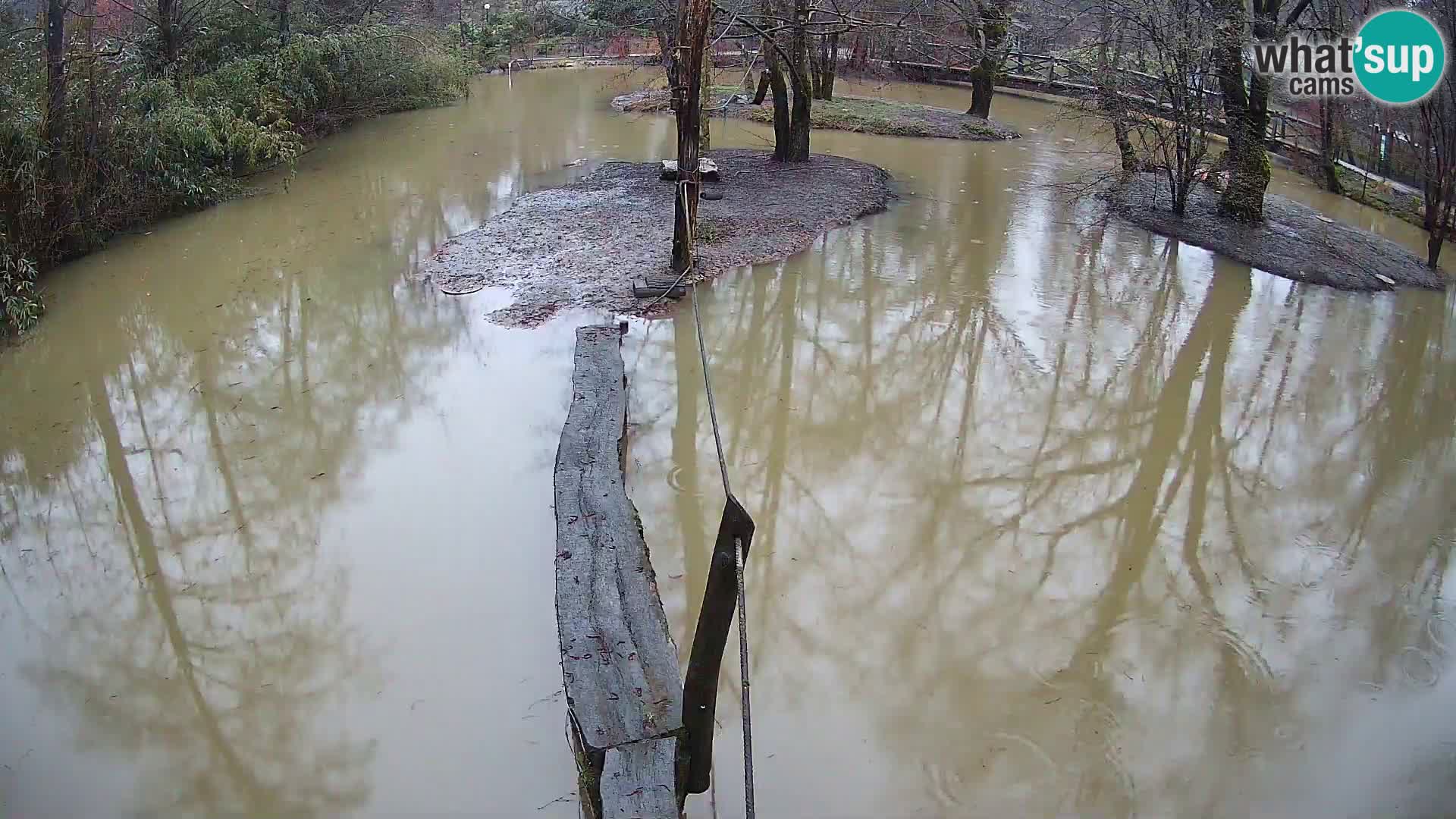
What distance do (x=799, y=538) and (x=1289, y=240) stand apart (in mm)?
7314

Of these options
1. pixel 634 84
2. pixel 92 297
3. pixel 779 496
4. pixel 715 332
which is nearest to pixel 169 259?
pixel 92 297

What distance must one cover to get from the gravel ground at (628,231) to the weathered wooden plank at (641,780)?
5.00 m

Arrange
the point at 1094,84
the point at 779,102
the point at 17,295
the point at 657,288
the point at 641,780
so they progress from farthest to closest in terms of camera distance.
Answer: the point at 779,102 → the point at 1094,84 → the point at 657,288 → the point at 17,295 → the point at 641,780

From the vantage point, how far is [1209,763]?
357cm

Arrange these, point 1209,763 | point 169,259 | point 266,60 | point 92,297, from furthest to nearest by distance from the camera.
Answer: point 266,60 < point 169,259 < point 92,297 < point 1209,763

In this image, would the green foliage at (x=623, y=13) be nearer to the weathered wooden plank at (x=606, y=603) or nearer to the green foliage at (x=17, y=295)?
the green foliage at (x=17, y=295)

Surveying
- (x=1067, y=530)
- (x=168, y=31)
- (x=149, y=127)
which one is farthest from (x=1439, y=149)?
(x=168, y=31)

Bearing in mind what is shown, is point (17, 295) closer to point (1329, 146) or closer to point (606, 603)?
point (606, 603)

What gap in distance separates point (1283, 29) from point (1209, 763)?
855cm

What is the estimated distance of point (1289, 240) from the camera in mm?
9539

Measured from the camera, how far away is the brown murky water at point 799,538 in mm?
3576

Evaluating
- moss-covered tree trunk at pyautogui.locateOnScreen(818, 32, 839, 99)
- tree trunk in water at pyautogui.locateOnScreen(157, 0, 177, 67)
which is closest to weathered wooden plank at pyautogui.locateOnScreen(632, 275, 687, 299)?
tree trunk in water at pyautogui.locateOnScreen(157, 0, 177, 67)

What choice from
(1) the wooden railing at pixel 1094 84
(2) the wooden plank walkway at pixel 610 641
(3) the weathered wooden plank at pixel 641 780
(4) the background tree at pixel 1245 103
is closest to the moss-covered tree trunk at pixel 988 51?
(1) the wooden railing at pixel 1094 84

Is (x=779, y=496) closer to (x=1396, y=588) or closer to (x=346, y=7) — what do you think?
(x=1396, y=588)
